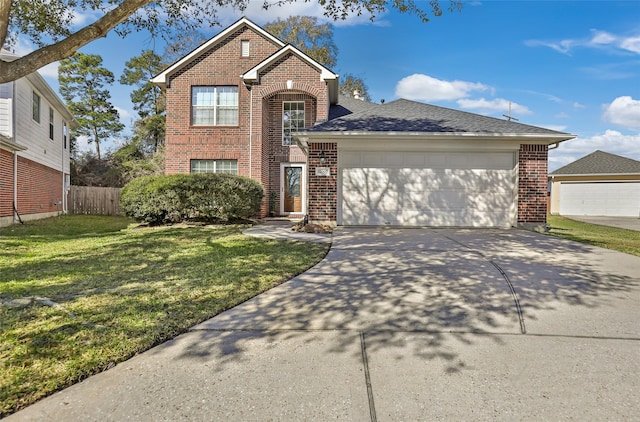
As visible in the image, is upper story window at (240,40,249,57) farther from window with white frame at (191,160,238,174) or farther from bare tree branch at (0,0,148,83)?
bare tree branch at (0,0,148,83)

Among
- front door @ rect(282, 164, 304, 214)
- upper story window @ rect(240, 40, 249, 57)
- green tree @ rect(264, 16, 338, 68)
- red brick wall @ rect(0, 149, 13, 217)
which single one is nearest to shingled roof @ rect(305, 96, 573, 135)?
front door @ rect(282, 164, 304, 214)

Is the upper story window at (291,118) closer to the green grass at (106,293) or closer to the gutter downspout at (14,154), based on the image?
the green grass at (106,293)

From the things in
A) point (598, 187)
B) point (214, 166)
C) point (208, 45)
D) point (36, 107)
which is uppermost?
point (208, 45)

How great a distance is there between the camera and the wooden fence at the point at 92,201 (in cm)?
1989

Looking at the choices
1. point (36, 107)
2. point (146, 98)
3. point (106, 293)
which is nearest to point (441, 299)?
point (106, 293)

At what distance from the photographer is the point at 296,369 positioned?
264 centimetres

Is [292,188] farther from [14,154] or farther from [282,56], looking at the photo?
[14,154]

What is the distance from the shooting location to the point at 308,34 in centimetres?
2720

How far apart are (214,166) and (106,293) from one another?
37.8ft

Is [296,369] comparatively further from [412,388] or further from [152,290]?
[152,290]

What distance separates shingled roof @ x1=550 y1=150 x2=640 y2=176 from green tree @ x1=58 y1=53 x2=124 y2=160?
114ft

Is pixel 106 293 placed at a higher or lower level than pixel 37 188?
lower

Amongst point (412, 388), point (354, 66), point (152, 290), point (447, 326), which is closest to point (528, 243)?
point (447, 326)

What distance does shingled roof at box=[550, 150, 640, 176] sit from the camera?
22.2 meters
